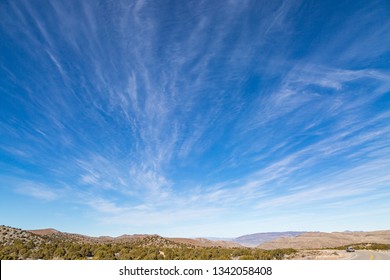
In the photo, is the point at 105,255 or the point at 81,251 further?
the point at 81,251

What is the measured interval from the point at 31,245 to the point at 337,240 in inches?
5589

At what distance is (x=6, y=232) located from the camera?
63125 millimetres

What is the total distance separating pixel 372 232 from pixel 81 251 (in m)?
176
